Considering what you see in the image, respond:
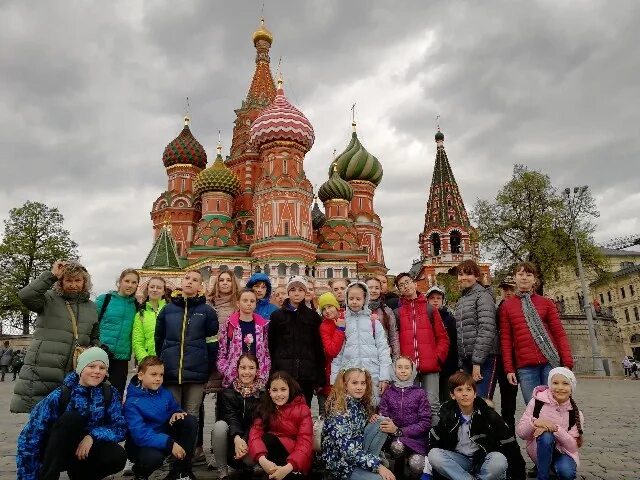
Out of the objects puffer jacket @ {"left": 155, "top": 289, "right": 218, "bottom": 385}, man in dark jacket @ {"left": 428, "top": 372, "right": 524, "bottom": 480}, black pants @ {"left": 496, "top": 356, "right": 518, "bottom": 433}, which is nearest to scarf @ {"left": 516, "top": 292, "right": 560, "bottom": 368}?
black pants @ {"left": 496, "top": 356, "right": 518, "bottom": 433}

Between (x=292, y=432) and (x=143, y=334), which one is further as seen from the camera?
(x=143, y=334)

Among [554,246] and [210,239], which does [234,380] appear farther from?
[210,239]

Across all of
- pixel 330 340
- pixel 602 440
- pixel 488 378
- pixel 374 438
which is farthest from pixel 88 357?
pixel 602 440

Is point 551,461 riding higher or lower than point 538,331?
lower

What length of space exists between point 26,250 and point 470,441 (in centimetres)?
3610

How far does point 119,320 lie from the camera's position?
5570 millimetres

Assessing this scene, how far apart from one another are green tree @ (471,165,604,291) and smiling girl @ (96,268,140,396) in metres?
23.7

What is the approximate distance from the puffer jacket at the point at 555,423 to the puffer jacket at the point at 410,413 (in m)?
0.87

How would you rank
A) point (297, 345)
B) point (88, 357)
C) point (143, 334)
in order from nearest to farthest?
point (88, 357)
point (297, 345)
point (143, 334)

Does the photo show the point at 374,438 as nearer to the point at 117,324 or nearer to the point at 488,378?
the point at 488,378

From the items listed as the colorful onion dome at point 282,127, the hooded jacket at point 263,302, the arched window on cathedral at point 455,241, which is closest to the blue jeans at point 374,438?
the hooded jacket at point 263,302

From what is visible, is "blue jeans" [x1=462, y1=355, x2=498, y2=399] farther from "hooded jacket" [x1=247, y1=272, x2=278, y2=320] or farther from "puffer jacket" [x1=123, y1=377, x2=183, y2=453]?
"puffer jacket" [x1=123, y1=377, x2=183, y2=453]

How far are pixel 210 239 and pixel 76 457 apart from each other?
1240 inches

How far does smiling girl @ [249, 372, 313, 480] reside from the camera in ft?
14.3
